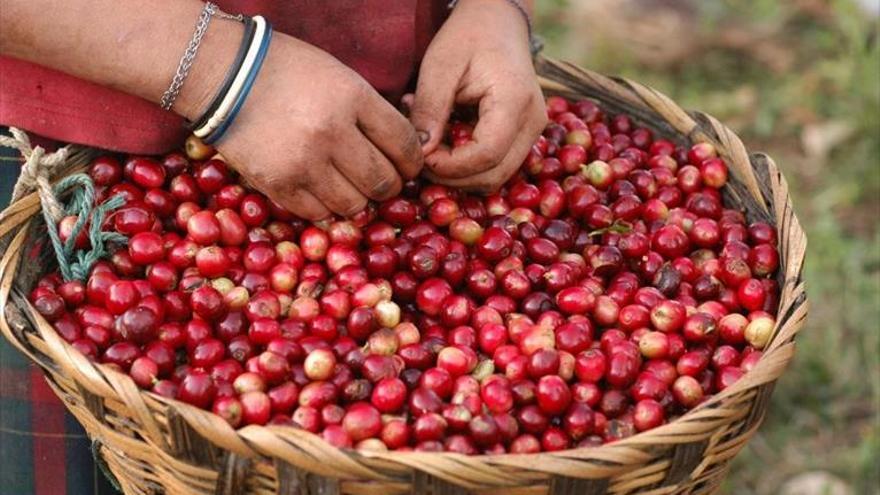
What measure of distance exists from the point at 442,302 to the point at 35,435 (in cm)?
95

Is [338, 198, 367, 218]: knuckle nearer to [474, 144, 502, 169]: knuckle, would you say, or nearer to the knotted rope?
[474, 144, 502, 169]: knuckle

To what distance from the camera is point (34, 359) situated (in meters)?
1.93

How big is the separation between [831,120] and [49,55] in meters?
3.75

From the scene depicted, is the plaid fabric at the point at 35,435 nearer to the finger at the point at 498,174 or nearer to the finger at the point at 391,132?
the finger at the point at 391,132

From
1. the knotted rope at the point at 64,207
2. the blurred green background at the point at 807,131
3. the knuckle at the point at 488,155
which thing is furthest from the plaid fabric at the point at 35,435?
the blurred green background at the point at 807,131

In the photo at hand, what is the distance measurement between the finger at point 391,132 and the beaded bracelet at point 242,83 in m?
0.21

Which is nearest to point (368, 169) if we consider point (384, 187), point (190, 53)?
point (384, 187)

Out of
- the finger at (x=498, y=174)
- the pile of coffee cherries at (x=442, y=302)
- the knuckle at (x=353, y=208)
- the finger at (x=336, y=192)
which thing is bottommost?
the pile of coffee cherries at (x=442, y=302)

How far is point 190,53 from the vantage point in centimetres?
203

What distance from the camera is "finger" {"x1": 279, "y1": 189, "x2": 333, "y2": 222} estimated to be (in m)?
2.17

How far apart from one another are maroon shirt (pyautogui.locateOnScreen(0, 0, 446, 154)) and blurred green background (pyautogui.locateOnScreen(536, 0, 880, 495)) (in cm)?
186

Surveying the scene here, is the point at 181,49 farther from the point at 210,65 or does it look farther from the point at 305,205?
the point at 305,205

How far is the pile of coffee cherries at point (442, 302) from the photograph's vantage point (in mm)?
1943

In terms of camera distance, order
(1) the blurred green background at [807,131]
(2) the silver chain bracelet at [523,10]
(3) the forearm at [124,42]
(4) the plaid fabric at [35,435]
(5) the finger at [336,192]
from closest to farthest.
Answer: (3) the forearm at [124,42]
(5) the finger at [336,192]
(4) the plaid fabric at [35,435]
(2) the silver chain bracelet at [523,10]
(1) the blurred green background at [807,131]
